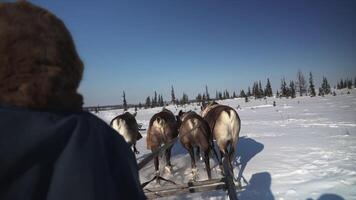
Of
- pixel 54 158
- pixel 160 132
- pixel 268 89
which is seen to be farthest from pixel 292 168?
pixel 268 89

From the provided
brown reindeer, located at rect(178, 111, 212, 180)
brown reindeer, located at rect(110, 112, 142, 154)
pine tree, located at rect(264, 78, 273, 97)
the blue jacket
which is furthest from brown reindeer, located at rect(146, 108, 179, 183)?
pine tree, located at rect(264, 78, 273, 97)

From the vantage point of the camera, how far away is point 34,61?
1.17 meters

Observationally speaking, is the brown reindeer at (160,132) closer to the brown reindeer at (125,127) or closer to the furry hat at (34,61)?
the brown reindeer at (125,127)

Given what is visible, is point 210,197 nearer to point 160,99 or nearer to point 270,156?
point 270,156

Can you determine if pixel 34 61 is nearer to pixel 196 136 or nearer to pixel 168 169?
pixel 196 136

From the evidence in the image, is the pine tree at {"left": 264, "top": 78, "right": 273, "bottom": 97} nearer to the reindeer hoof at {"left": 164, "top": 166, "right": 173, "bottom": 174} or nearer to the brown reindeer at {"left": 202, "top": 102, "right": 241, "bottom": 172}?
the brown reindeer at {"left": 202, "top": 102, "right": 241, "bottom": 172}

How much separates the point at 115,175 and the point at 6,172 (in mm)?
378

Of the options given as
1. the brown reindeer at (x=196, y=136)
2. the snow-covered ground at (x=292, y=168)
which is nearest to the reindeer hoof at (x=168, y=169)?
the snow-covered ground at (x=292, y=168)

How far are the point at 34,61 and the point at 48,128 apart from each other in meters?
0.30

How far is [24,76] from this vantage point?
1.15 m

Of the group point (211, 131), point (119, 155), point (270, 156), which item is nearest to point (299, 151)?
point (270, 156)

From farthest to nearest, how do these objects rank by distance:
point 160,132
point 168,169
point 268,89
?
point 268,89, point 160,132, point 168,169

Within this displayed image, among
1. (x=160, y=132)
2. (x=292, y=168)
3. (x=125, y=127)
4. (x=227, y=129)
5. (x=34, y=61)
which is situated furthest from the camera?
(x=125, y=127)

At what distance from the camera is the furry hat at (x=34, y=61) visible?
1.13 meters
